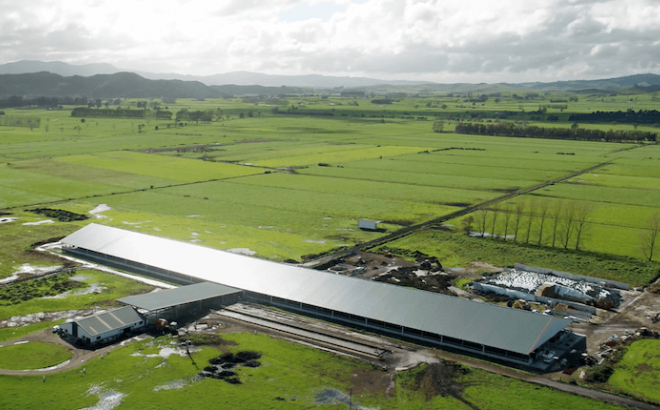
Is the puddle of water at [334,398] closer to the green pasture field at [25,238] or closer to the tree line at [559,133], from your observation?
the green pasture field at [25,238]

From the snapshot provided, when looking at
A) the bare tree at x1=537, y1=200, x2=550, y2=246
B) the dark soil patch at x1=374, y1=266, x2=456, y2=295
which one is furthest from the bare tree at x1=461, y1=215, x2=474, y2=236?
the dark soil patch at x1=374, y1=266, x2=456, y2=295

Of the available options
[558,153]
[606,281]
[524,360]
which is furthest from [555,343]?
[558,153]

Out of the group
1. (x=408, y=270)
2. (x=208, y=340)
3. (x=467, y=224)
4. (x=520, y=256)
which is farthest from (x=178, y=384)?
(x=467, y=224)

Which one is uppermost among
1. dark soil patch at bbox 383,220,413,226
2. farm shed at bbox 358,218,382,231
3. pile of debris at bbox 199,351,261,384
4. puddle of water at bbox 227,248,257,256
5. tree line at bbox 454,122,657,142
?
tree line at bbox 454,122,657,142

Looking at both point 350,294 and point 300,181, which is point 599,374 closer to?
point 350,294

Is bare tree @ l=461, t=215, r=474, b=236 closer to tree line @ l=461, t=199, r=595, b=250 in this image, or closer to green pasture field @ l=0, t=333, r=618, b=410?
tree line @ l=461, t=199, r=595, b=250

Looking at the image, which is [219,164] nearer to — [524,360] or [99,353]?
[99,353]
